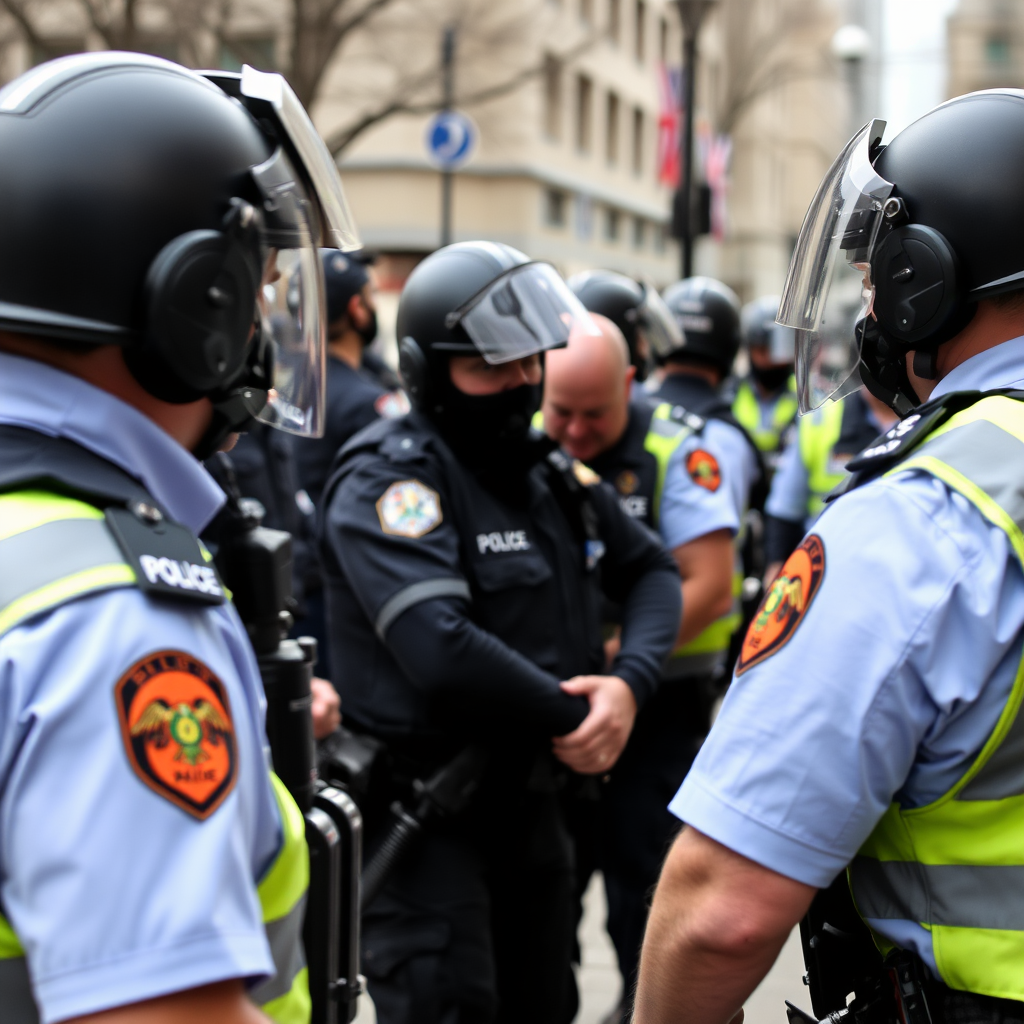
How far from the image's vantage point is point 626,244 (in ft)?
100.0

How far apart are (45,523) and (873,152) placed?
1.19 m

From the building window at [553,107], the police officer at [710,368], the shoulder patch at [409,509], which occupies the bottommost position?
the building window at [553,107]

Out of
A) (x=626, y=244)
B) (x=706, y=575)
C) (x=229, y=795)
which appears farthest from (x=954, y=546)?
(x=626, y=244)

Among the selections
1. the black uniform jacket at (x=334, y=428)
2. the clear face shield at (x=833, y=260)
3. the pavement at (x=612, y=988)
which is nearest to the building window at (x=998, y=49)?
the black uniform jacket at (x=334, y=428)

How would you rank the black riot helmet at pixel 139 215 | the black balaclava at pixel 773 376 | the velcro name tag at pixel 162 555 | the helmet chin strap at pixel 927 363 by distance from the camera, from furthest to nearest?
the black balaclava at pixel 773 376, the helmet chin strap at pixel 927 363, the black riot helmet at pixel 139 215, the velcro name tag at pixel 162 555

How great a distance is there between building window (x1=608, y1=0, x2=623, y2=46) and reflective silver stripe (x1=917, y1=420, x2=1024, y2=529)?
28.8 m

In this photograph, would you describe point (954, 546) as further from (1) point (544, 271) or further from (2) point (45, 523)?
(1) point (544, 271)

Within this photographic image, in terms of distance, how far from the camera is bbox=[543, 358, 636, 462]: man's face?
3551 millimetres

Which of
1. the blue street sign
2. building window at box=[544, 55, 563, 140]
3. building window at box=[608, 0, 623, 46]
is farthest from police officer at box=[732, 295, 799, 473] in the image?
building window at box=[608, 0, 623, 46]

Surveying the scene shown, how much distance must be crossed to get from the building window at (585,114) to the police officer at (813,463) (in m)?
23.6

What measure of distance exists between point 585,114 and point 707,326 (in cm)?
2410

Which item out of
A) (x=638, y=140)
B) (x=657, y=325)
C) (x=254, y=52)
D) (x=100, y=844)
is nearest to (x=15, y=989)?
(x=100, y=844)

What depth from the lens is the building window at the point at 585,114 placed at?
27672mm

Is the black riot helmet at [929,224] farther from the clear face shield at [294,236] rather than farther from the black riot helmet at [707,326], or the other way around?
the black riot helmet at [707,326]
